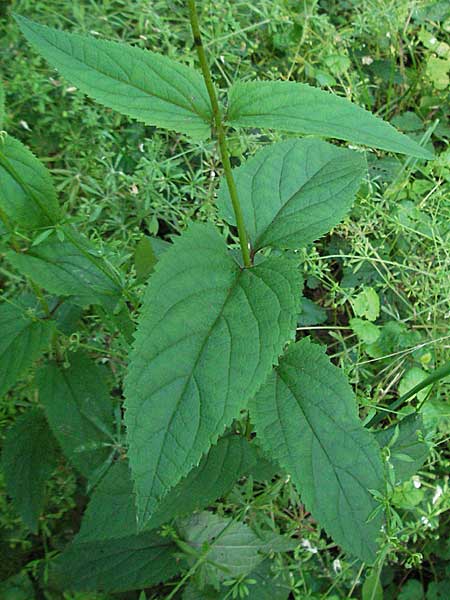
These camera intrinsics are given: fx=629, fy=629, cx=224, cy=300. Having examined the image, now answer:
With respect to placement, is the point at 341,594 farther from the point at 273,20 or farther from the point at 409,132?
the point at 273,20

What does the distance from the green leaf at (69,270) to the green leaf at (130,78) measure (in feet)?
1.05

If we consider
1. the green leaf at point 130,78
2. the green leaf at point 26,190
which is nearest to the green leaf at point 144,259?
the green leaf at point 26,190

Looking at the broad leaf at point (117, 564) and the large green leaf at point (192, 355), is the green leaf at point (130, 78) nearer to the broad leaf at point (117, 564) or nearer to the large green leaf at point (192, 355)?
the large green leaf at point (192, 355)

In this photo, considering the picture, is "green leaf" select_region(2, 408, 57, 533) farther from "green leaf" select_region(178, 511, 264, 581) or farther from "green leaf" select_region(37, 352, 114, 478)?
"green leaf" select_region(178, 511, 264, 581)

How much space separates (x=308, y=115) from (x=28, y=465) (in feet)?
3.19

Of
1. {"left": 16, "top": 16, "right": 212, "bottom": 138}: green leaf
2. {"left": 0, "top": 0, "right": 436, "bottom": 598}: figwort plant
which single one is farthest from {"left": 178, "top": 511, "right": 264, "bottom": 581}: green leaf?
{"left": 16, "top": 16, "right": 212, "bottom": 138}: green leaf

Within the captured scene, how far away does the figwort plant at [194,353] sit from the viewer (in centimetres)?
89

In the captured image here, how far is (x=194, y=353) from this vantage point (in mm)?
912

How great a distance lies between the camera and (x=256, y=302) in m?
0.96

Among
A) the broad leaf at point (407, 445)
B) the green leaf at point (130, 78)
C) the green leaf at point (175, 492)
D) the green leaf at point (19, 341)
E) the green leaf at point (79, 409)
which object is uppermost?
the green leaf at point (130, 78)

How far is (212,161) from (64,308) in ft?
2.39

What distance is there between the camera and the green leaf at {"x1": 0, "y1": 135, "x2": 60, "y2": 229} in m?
1.12

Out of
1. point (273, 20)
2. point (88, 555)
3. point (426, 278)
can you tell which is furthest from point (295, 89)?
point (273, 20)

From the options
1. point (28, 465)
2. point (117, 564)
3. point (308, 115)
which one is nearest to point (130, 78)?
point (308, 115)
